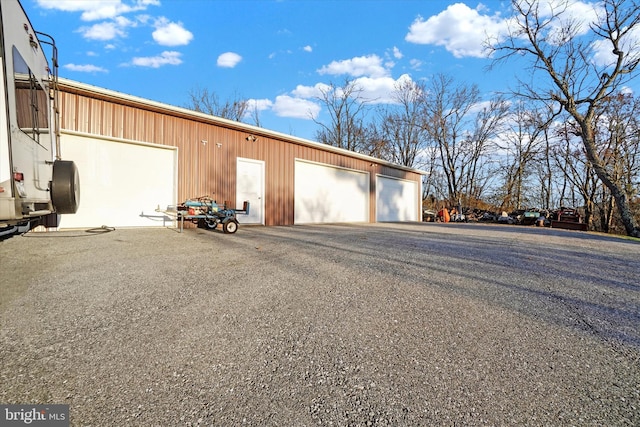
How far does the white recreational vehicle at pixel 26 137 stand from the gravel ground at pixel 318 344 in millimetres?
862

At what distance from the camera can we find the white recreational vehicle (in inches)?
113

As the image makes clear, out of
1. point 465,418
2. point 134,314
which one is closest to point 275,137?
point 134,314

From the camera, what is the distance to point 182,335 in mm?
1997

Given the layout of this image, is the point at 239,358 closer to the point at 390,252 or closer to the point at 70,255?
the point at 390,252

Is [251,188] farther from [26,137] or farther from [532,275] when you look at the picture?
[532,275]

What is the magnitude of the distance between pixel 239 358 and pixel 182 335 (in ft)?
1.77

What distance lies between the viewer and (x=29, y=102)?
365 cm

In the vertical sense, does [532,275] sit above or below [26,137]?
below

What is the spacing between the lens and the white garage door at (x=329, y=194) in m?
11.4

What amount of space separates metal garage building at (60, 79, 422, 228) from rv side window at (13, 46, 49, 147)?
8.32ft

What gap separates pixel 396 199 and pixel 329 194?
527 cm

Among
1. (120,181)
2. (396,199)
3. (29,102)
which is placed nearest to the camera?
(29,102)

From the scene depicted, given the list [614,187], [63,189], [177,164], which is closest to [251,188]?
[177,164]

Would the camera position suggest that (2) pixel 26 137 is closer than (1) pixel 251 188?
Yes
